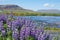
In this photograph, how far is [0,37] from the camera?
8.16 feet

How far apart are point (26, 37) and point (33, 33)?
0.34ft

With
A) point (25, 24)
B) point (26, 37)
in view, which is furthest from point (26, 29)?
point (25, 24)

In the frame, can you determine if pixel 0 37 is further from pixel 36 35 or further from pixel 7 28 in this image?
pixel 36 35

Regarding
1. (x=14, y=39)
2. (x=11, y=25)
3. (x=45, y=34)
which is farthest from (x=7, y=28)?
(x=45, y=34)

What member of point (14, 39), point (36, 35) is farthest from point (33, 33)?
point (14, 39)

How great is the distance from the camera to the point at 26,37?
7.70 ft

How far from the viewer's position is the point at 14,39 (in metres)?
2.35

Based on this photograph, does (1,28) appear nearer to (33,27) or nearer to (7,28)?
(7,28)

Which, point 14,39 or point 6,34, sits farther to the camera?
point 6,34

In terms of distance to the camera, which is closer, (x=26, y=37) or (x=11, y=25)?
(x=26, y=37)

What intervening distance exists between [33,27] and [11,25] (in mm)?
271

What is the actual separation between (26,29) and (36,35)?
12cm

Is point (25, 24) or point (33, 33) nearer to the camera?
point (33, 33)

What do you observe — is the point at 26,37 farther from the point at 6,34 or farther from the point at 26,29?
the point at 6,34
